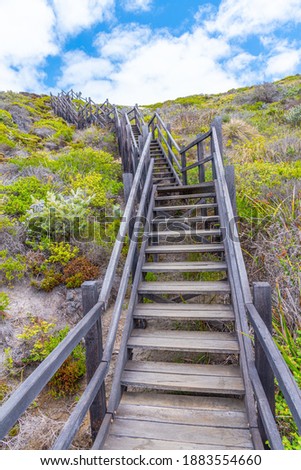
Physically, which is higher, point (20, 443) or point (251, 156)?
point (251, 156)

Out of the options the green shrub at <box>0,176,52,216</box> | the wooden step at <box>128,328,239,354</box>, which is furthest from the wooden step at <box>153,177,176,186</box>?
the wooden step at <box>128,328,239,354</box>

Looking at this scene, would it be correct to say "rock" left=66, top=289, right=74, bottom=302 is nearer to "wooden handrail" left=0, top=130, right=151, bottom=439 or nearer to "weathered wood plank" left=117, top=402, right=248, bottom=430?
"wooden handrail" left=0, top=130, right=151, bottom=439

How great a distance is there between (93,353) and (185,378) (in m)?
0.89

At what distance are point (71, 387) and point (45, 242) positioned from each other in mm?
2452

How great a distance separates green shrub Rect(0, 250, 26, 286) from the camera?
4375mm

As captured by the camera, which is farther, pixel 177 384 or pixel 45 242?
pixel 45 242

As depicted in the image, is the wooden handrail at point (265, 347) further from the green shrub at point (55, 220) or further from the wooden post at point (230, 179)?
the green shrub at point (55, 220)

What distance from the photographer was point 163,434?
209 centimetres

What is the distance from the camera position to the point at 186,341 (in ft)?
9.20

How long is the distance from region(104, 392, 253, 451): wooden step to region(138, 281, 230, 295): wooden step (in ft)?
3.54

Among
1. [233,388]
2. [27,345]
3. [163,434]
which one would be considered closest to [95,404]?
[163,434]

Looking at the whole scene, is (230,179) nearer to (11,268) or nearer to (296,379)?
(296,379)

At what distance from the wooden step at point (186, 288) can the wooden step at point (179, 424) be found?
1079 millimetres
